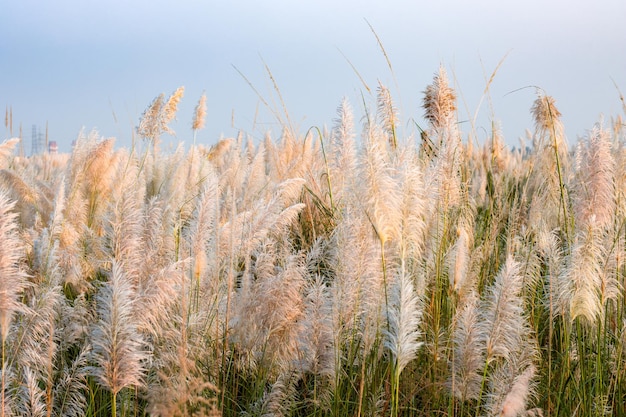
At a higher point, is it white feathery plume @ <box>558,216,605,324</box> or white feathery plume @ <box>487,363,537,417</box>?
white feathery plume @ <box>558,216,605,324</box>

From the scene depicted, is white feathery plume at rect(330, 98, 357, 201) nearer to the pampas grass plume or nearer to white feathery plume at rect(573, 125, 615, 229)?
white feathery plume at rect(573, 125, 615, 229)

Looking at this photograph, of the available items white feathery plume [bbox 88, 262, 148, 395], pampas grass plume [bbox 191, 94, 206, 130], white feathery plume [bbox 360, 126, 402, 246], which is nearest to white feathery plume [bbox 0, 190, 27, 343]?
white feathery plume [bbox 88, 262, 148, 395]

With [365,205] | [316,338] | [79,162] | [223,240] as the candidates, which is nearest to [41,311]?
[223,240]

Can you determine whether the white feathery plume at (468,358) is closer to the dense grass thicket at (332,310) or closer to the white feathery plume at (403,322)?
the dense grass thicket at (332,310)

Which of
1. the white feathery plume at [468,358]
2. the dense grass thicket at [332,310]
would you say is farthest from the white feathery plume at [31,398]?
the white feathery plume at [468,358]

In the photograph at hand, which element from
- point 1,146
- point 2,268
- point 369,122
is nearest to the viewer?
point 2,268

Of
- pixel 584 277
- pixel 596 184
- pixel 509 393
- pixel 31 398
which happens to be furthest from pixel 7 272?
pixel 596 184

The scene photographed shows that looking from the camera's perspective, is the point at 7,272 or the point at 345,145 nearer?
the point at 7,272

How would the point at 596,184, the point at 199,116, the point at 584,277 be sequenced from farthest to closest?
the point at 199,116 < the point at 596,184 < the point at 584,277

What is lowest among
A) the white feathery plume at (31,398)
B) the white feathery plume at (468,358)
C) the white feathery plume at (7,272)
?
the white feathery plume at (31,398)

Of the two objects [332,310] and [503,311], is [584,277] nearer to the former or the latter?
[503,311]

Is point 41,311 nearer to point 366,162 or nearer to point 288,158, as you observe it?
point 366,162

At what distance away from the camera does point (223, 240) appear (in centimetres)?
231

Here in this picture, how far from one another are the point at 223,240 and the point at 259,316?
0.37 meters
